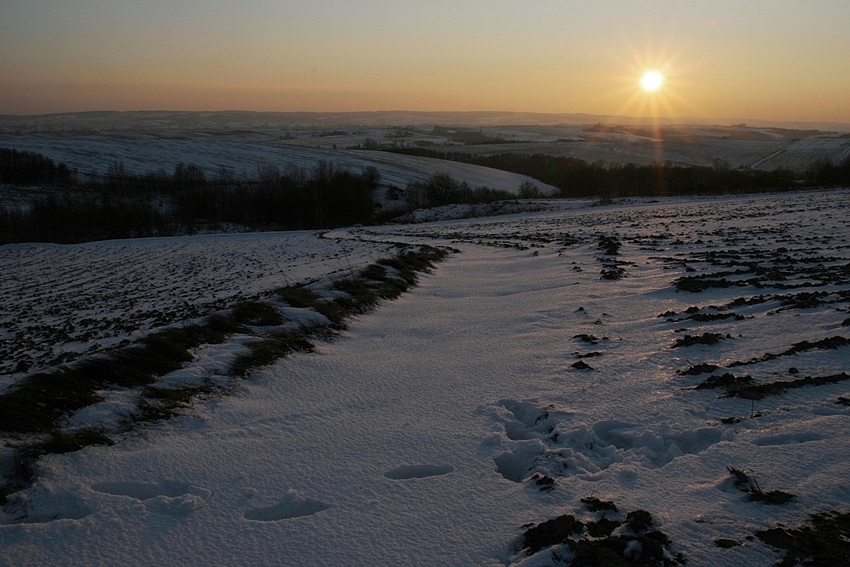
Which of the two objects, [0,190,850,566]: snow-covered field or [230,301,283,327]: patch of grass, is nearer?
[0,190,850,566]: snow-covered field

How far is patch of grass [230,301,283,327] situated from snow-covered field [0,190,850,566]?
4.27 ft

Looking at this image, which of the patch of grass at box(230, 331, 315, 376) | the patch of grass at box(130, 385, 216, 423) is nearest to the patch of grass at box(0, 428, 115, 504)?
the patch of grass at box(130, 385, 216, 423)

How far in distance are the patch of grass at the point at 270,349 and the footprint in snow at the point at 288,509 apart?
11.0ft

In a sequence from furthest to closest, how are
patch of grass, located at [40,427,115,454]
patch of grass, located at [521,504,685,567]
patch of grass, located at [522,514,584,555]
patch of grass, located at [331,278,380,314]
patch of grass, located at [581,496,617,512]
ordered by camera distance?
patch of grass, located at [331,278,380,314], patch of grass, located at [40,427,115,454], patch of grass, located at [581,496,617,512], patch of grass, located at [522,514,584,555], patch of grass, located at [521,504,685,567]

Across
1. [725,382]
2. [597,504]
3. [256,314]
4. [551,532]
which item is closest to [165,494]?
[551,532]

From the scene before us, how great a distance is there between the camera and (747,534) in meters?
4.29

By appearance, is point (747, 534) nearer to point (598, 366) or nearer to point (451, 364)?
point (598, 366)

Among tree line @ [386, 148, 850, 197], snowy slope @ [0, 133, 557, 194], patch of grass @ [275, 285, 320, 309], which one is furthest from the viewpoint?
snowy slope @ [0, 133, 557, 194]

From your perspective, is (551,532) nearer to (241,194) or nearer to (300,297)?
(300,297)

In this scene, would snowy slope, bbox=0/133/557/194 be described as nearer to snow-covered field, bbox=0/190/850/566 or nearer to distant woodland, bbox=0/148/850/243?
distant woodland, bbox=0/148/850/243

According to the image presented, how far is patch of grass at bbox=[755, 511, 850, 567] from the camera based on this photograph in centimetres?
394

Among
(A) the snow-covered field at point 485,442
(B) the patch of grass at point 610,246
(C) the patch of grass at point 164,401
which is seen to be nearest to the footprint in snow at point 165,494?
(A) the snow-covered field at point 485,442

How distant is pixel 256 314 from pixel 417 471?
5.95 m

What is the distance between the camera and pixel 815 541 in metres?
4.11
